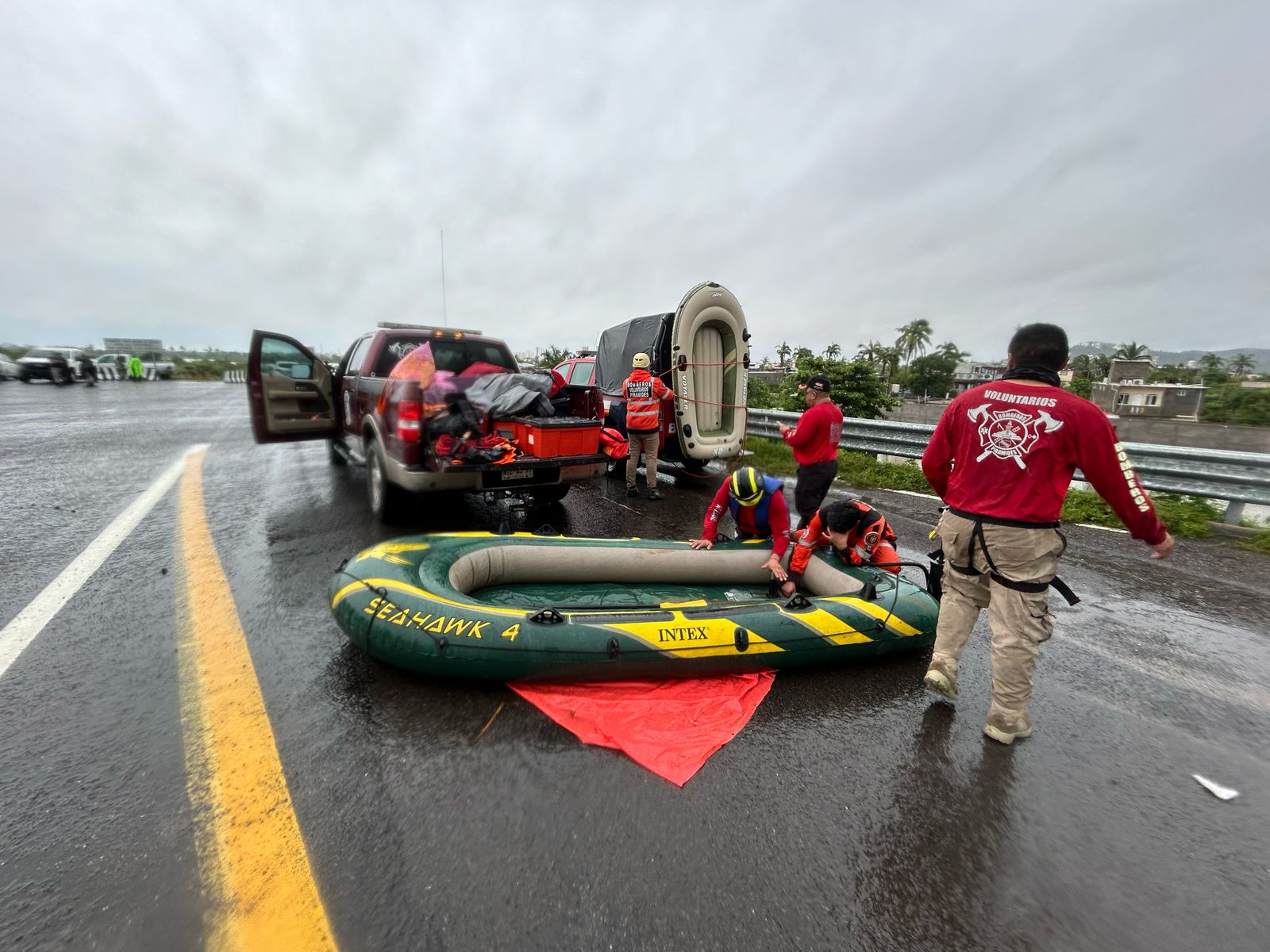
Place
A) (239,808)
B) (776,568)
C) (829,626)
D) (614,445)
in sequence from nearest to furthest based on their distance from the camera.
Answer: (239,808) < (829,626) < (776,568) < (614,445)

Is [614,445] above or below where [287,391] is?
below

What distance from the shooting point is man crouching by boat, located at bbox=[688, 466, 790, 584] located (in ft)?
12.4

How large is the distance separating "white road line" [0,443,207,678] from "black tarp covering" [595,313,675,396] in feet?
18.2

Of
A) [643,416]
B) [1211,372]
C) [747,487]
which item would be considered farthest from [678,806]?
→ [1211,372]

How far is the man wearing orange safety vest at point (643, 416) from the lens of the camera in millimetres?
6543

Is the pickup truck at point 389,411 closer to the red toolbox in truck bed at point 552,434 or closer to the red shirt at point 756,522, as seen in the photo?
the red toolbox in truck bed at point 552,434

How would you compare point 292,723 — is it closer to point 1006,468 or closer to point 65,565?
point 65,565

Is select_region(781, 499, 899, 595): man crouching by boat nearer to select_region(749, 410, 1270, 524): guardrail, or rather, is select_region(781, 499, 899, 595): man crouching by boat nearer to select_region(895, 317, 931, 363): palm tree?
select_region(749, 410, 1270, 524): guardrail

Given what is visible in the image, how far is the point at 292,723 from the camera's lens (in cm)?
232

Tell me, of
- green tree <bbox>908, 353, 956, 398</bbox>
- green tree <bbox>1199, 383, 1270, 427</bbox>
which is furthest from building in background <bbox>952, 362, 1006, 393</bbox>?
green tree <bbox>1199, 383, 1270, 427</bbox>

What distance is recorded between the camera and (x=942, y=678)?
8.60 ft

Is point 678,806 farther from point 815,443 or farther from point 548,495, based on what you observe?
point 548,495

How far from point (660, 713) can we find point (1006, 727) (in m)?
A: 1.59

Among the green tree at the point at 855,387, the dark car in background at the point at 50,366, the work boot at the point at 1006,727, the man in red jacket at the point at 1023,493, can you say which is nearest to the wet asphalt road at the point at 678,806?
the work boot at the point at 1006,727
